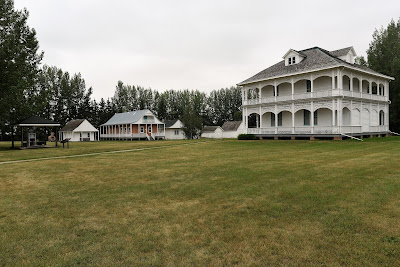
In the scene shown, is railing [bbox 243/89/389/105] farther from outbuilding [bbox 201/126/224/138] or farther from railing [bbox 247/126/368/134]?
outbuilding [bbox 201/126/224/138]

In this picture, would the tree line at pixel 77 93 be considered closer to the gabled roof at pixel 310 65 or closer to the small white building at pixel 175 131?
the small white building at pixel 175 131

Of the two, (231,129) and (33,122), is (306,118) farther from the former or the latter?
(231,129)

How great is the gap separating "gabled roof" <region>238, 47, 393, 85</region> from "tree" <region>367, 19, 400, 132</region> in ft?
25.0

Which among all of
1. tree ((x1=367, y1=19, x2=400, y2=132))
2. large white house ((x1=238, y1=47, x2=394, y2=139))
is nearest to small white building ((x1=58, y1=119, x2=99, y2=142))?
A: large white house ((x1=238, y1=47, x2=394, y2=139))

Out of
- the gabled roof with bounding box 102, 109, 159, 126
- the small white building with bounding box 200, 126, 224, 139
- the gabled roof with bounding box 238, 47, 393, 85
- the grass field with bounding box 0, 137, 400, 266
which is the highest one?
the gabled roof with bounding box 238, 47, 393, 85

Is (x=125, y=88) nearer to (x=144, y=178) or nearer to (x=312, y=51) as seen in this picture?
(x=312, y=51)

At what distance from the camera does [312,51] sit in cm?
3148

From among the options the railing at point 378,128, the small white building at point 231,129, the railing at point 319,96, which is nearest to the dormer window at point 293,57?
the railing at point 319,96

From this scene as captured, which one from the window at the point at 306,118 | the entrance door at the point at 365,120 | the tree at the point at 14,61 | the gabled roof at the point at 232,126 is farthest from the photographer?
the gabled roof at the point at 232,126

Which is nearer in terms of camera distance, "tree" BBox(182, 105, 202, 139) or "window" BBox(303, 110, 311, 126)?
"window" BBox(303, 110, 311, 126)

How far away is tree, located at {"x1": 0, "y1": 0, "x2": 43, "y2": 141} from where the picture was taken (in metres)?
24.1

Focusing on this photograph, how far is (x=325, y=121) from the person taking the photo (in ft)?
95.8

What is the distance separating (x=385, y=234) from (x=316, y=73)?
25932mm

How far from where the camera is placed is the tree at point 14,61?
24125mm
